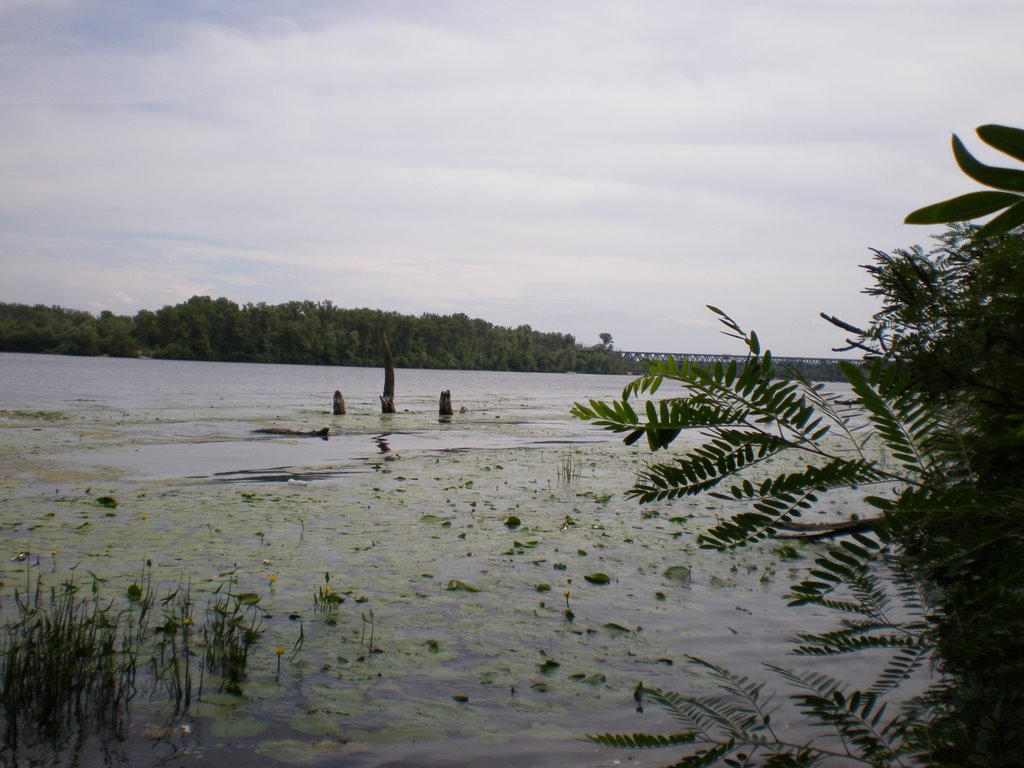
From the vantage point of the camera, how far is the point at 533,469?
16828 mm

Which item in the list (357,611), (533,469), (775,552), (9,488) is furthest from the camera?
(533,469)

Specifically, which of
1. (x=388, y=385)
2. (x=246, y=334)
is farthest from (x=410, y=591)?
(x=246, y=334)

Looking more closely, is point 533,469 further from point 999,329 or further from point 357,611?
point 999,329

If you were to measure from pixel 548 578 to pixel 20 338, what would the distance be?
135 metres

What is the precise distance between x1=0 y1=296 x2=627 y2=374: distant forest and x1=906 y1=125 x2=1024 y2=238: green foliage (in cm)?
12277

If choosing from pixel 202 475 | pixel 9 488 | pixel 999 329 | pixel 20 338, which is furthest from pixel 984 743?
pixel 20 338

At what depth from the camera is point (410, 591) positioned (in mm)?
7266

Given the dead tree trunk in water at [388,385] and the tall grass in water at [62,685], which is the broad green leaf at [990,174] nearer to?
the tall grass in water at [62,685]

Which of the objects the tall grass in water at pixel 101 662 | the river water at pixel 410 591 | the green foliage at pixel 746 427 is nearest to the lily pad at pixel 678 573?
the river water at pixel 410 591

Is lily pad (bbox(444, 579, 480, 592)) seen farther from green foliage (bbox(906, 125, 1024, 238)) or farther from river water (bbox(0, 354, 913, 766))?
green foliage (bbox(906, 125, 1024, 238))

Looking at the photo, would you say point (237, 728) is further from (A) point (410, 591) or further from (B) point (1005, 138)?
(B) point (1005, 138)

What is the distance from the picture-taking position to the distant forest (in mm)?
120188

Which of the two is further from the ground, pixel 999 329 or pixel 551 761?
pixel 999 329

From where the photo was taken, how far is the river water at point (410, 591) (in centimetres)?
465
